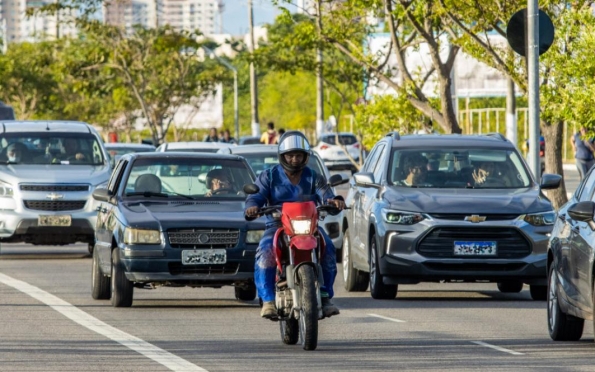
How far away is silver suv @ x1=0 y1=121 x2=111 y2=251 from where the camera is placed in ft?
75.1

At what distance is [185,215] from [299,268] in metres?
3.81

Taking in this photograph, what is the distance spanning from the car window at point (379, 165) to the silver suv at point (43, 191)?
5830 millimetres

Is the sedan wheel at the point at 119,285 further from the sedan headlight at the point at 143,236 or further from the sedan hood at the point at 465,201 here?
the sedan hood at the point at 465,201

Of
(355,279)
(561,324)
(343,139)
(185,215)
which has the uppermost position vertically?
(185,215)

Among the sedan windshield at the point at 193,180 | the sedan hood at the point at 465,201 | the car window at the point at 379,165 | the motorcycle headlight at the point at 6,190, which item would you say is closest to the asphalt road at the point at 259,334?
the sedan hood at the point at 465,201

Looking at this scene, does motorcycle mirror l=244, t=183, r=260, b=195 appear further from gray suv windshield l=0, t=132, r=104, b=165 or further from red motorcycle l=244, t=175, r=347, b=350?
gray suv windshield l=0, t=132, r=104, b=165

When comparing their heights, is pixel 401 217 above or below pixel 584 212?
below

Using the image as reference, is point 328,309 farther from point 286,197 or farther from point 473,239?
point 473,239

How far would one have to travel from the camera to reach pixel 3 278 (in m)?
19.7

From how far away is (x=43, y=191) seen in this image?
23125 mm

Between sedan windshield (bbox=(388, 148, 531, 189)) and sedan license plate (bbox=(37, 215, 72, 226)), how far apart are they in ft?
22.0

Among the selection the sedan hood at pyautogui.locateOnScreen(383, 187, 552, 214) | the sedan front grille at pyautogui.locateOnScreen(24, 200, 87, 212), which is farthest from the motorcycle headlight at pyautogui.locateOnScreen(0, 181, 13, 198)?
the sedan hood at pyautogui.locateOnScreen(383, 187, 552, 214)

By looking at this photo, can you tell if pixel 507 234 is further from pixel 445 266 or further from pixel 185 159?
pixel 185 159

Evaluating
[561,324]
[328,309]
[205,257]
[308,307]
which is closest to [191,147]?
[205,257]
